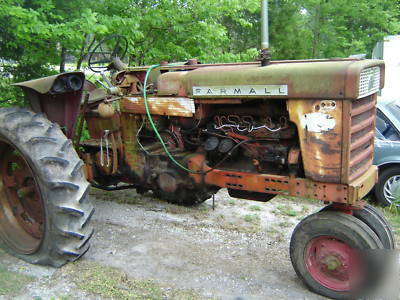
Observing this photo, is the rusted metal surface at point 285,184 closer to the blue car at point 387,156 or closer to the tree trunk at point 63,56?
the blue car at point 387,156

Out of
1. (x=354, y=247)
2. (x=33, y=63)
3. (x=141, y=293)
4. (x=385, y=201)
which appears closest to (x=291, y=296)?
(x=354, y=247)

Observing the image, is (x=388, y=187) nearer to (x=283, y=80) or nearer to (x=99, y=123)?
(x=283, y=80)

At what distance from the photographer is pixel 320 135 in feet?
11.1

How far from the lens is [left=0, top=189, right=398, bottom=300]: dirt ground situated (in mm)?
3572

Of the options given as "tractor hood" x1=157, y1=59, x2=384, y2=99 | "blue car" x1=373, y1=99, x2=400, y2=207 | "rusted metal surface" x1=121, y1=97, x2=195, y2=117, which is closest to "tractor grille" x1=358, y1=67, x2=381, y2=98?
"tractor hood" x1=157, y1=59, x2=384, y2=99

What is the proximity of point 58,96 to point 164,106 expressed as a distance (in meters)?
1.17

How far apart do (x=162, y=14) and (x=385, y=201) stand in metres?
4.50

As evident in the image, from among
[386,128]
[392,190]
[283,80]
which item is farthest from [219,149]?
[386,128]

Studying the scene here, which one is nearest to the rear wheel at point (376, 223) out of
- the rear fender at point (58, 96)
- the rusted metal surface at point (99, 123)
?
the rusted metal surface at point (99, 123)

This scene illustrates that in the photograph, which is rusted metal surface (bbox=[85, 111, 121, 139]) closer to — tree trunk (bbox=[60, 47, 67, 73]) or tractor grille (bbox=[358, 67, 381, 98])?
tree trunk (bbox=[60, 47, 67, 73])

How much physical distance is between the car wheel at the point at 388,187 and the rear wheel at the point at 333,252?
10.0 feet

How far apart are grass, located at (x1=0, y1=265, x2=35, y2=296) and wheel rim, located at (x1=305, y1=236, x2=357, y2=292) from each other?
2.30 meters

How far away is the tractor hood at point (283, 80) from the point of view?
3205 mm

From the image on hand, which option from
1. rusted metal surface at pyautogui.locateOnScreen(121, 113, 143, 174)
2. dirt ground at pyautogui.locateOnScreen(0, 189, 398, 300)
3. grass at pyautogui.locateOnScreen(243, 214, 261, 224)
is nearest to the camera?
dirt ground at pyautogui.locateOnScreen(0, 189, 398, 300)
